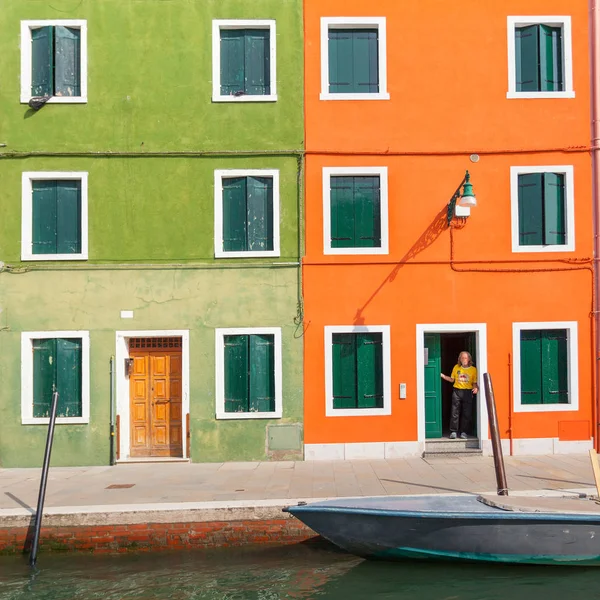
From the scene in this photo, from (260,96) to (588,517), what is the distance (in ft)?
30.8

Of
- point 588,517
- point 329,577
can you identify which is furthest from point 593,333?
point 329,577

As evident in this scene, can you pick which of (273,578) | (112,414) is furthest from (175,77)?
(273,578)

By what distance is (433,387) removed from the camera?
13.8 meters

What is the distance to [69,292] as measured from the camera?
13.4 metres

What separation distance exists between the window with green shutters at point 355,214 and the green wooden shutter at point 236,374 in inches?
105

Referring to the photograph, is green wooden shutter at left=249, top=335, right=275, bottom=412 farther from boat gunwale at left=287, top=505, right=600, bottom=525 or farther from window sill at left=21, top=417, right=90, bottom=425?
boat gunwale at left=287, top=505, right=600, bottom=525

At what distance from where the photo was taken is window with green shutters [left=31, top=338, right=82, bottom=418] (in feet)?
43.6

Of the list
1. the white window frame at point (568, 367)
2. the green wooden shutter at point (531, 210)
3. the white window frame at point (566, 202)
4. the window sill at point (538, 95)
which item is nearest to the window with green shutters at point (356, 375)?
the white window frame at point (568, 367)

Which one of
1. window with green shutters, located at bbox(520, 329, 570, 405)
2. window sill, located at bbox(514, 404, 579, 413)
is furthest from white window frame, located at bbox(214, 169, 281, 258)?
window sill, located at bbox(514, 404, 579, 413)

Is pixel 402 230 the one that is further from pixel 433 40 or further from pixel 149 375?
pixel 149 375

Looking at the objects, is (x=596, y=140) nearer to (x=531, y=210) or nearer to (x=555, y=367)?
(x=531, y=210)

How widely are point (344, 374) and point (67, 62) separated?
8085mm

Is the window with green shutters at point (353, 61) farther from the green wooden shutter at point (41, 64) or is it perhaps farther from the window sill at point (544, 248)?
the green wooden shutter at point (41, 64)

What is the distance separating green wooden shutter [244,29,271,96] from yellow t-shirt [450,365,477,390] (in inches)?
261
